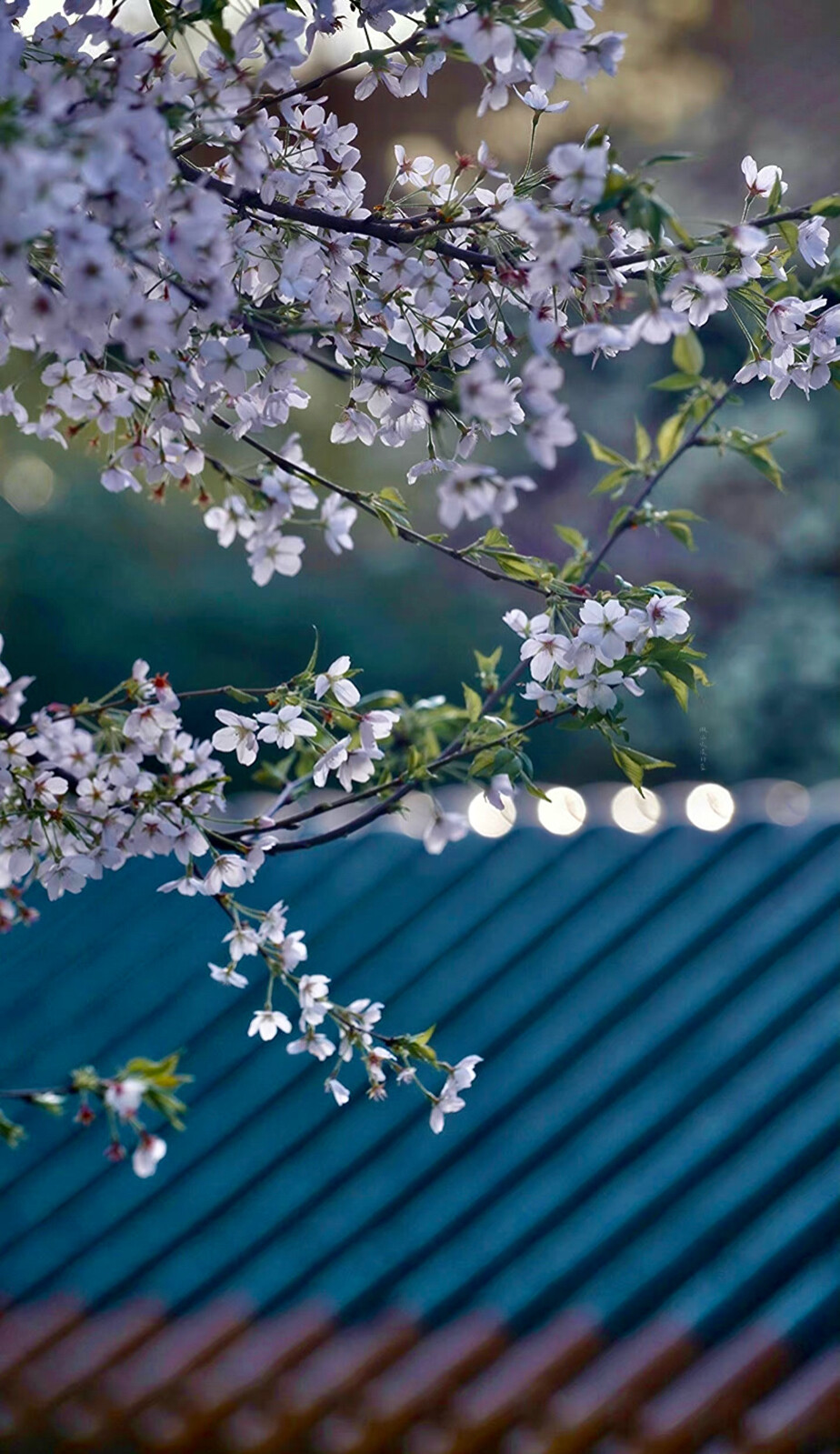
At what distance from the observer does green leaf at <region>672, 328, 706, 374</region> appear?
2.07 feet

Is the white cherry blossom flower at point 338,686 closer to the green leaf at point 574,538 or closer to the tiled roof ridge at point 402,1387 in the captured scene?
the green leaf at point 574,538

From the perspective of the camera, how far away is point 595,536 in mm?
5125

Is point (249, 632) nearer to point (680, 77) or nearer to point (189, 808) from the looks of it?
point (680, 77)

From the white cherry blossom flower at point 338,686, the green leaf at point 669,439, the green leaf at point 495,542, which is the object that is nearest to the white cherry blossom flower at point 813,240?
the green leaf at point 669,439

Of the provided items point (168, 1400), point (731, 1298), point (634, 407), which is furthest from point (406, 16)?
point (634, 407)

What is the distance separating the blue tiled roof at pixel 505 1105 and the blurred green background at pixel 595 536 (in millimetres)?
2809

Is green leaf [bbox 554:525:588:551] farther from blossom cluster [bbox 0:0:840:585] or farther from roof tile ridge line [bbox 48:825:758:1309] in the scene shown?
roof tile ridge line [bbox 48:825:758:1309]

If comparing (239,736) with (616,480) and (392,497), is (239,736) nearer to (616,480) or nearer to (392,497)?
(392,497)

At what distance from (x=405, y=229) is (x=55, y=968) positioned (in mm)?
2095

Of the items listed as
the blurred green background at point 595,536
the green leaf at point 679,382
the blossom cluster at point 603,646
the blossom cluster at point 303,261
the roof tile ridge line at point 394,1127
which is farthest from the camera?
the blurred green background at point 595,536

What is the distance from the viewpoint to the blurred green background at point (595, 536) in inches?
204

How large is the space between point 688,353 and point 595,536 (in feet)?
14.9

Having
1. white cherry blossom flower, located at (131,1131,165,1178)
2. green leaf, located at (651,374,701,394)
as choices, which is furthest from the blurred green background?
white cherry blossom flower, located at (131,1131,165,1178)

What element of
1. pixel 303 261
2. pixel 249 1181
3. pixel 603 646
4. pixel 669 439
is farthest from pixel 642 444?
pixel 249 1181
